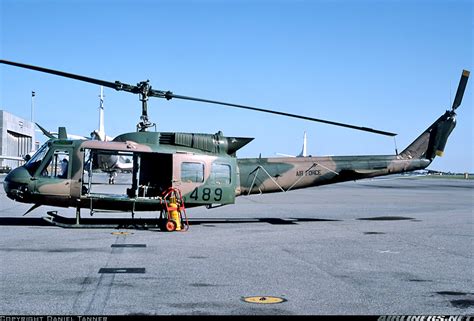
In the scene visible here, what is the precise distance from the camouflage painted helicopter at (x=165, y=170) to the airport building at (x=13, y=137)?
322 ft

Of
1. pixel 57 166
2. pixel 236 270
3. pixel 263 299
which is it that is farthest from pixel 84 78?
pixel 263 299

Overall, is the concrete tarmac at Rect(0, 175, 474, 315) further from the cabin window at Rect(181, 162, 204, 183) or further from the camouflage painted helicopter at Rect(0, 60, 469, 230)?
the cabin window at Rect(181, 162, 204, 183)

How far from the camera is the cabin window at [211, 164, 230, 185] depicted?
17094 millimetres

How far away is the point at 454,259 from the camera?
11.4 meters

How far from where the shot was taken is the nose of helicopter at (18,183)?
15.9 meters

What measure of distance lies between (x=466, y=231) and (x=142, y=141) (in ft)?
30.5

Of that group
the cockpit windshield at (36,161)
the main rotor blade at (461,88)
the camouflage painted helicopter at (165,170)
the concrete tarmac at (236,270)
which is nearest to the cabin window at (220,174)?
the camouflage painted helicopter at (165,170)

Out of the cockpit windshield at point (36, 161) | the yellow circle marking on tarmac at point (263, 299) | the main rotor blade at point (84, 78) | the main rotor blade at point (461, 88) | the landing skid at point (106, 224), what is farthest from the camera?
the main rotor blade at point (461, 88)

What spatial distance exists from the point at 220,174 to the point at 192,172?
0.84 meters

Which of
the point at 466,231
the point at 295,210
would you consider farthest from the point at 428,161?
the point at 295,210

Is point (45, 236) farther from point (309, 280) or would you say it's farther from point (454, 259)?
point (454, 259)

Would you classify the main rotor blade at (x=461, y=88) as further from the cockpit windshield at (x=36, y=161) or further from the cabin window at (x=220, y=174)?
the cockpit windshield at (x=36, y=161)

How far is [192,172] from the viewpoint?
55.4ft

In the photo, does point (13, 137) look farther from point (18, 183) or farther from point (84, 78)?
point (84, 78)
